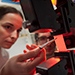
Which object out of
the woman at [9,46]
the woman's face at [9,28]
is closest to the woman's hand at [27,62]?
the woman at [9,46]

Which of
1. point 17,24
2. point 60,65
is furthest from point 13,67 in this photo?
point 17,24

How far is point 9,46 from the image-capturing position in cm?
84

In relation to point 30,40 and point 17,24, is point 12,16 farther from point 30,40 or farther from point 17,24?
point 30,40

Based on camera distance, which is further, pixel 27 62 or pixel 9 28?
pixel 9 28

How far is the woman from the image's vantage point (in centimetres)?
55

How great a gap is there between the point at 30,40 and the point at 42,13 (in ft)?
4.63

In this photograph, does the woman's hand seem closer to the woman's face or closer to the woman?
the woman

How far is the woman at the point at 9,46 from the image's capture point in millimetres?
553

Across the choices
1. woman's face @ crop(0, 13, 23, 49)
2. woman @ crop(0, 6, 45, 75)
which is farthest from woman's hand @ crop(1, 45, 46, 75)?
woman's face @ crop(0, 13, 23, 49)

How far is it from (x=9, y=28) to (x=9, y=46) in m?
0.11

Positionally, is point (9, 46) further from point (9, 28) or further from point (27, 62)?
point (27, 62)

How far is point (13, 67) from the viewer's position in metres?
0.62

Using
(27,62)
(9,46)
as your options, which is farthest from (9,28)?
(27,62)

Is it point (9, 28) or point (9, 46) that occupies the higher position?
point (9, 28)
